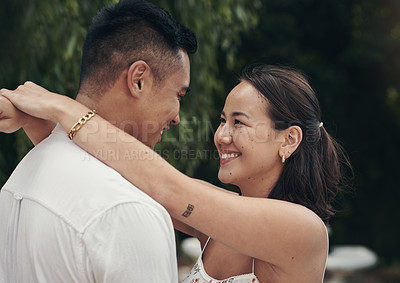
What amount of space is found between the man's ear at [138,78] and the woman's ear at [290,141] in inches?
29.0

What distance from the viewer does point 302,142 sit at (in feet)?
7.57

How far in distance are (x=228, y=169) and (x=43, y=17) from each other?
251cm

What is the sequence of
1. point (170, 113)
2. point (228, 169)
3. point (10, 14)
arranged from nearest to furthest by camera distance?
point (170, 113)
point (228, 169)
point (10, 14)

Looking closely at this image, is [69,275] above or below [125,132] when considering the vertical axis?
below

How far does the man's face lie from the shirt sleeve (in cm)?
52

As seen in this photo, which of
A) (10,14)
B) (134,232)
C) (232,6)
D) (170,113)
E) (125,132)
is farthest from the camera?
(232,6)

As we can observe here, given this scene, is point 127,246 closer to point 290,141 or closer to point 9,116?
point 9,116

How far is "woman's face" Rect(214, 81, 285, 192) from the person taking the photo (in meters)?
2.22

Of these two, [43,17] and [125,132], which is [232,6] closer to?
[43,17]

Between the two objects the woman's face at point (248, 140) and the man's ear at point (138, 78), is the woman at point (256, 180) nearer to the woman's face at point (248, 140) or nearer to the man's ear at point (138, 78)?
the woman's face at point (248, 140)

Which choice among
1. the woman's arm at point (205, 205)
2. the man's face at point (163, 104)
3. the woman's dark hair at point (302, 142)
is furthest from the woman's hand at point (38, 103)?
the woman's dark hair at point (302, 142)

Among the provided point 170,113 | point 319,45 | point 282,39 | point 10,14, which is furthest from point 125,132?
point 319,45

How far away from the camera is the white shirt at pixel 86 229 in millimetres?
1371

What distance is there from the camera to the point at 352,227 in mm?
9883
